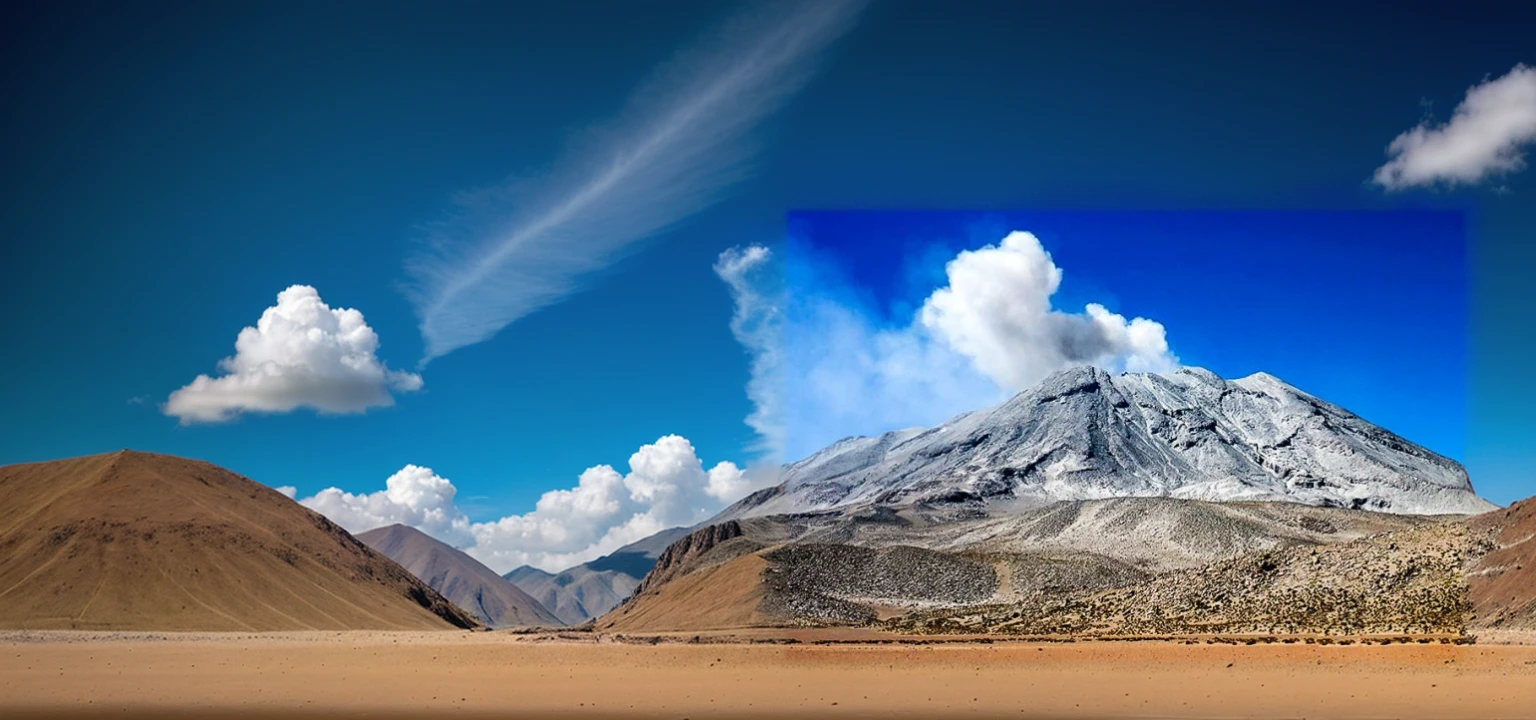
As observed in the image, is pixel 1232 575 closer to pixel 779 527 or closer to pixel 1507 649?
pixel 1507 649

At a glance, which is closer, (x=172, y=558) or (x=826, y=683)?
(x=826, y=683)

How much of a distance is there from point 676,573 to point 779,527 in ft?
88.2

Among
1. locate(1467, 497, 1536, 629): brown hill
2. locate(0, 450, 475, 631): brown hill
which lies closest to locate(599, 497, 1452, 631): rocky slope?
locate(1467, 497, 1536, 629): brown hill

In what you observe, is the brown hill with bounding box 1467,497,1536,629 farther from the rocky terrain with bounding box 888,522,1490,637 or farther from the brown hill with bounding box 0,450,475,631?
the brown hill with bounding box 0,450,475,631

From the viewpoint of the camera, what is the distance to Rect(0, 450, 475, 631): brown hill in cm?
8669

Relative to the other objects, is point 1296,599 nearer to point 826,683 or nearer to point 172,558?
point 826,683

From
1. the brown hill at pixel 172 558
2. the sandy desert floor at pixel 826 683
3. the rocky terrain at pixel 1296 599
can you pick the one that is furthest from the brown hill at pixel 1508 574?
the brown hill at pixel 172 558

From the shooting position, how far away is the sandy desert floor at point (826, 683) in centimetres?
2697

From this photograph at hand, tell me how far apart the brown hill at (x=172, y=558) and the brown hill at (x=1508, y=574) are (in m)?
84.3

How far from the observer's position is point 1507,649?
36250 mm

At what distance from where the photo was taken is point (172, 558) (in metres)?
95.8

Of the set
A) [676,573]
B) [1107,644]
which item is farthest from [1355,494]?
[1107,644]

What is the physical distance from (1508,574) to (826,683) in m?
35.3

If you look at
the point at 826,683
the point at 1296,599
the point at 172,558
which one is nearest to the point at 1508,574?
the point at 1296,599
